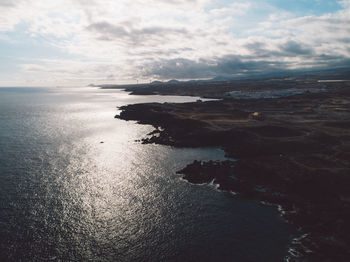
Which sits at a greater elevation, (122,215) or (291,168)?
(291,168)

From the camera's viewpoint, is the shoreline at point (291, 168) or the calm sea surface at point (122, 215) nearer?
the calm sea surface at point (122, 215)

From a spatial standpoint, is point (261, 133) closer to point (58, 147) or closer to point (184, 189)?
point (184, 189)

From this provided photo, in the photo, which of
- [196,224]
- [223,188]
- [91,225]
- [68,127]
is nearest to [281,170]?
[223,188]

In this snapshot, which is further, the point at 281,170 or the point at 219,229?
the point at 281,170

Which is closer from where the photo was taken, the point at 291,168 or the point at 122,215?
the point at 122,215

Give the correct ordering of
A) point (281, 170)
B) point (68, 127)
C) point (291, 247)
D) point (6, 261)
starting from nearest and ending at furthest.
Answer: point (6, 261)
point (291, 247)
point (281, 170)
point (68, 127)
